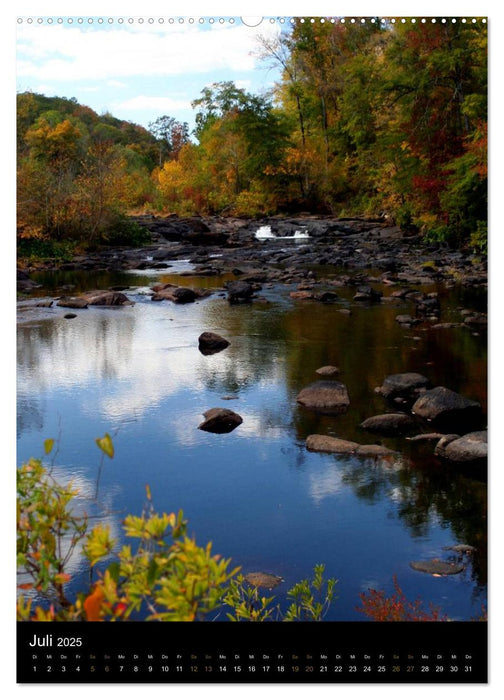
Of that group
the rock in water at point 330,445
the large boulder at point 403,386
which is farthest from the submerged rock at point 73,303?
the rock in water at point 330,445

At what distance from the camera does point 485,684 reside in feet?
9.18

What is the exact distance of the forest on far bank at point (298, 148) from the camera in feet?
39.2

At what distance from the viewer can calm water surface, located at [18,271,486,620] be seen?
5.14 m

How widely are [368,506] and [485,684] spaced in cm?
310

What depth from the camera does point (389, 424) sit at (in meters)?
8.09

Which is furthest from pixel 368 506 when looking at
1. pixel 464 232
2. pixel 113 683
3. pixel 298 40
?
pixel 464 232

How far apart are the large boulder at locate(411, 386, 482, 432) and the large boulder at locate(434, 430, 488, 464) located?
829 millimetres

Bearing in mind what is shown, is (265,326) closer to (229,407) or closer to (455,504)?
(229,407)

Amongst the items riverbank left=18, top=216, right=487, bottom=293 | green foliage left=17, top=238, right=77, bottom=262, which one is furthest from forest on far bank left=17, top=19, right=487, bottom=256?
riverbank left=18, top=216, right=487, bottom=293

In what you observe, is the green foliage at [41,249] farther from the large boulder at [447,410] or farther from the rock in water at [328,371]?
the large boulder at [447,410]

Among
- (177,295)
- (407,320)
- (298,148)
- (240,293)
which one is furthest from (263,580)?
(298,148)

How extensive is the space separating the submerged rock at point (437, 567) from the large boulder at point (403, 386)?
4.39m

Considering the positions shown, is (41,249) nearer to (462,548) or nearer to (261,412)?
(261,412)

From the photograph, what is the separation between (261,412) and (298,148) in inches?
883
